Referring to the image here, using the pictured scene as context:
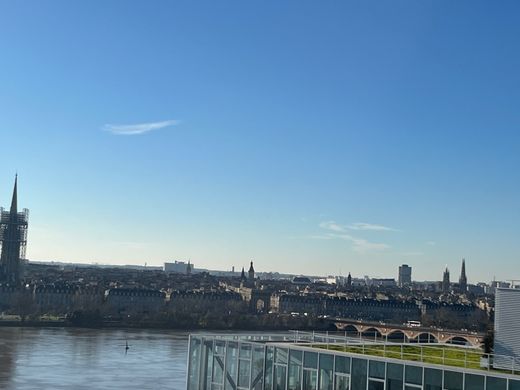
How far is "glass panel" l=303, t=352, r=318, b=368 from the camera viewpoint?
1817cm

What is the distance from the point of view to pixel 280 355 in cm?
1886

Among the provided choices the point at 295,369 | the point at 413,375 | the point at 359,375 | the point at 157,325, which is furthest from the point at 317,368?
the point at 157,325

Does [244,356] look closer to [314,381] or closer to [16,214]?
[314,381]

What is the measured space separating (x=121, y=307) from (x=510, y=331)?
10631cm

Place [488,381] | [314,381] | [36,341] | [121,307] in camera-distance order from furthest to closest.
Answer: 1. [121,307]
2. [36,341]
3. [314,381]
4. [488,381]

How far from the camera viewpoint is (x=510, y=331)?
60.3 feet

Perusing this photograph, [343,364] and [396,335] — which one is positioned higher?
[343,364]

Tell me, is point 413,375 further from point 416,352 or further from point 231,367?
point 231,367

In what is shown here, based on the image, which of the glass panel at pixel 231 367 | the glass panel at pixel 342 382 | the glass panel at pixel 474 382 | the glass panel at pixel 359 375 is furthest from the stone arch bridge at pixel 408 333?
the glass panel at pixel 474 382

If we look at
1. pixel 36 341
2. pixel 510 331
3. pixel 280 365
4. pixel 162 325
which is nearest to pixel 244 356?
pixel 280 365

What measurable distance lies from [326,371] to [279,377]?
1.39 meters

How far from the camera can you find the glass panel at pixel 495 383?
49.1 feet

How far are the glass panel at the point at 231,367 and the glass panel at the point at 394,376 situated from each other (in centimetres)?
433

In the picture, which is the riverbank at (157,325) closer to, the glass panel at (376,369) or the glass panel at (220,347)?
the glass panel at (220,347)
